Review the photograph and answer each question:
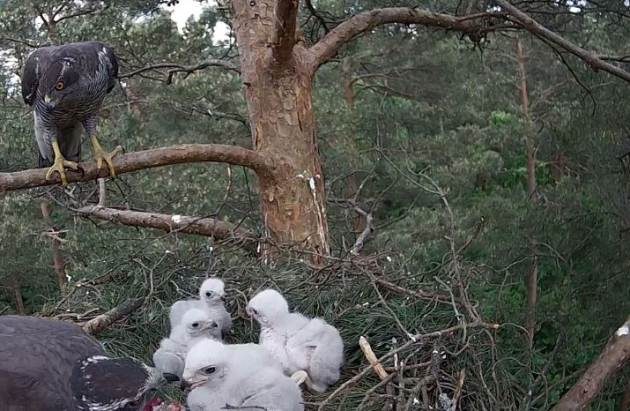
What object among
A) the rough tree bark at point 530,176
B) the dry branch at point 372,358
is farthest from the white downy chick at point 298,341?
the rough tree bark at point 530,176

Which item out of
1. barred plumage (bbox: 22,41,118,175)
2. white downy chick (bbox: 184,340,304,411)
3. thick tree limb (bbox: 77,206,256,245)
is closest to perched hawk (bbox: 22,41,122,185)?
barred plumage (bbox: 22,41,118,175)

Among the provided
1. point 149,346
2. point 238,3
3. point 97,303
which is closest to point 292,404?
point 149,346

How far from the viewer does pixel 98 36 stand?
626 centimetres

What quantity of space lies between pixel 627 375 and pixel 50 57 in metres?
5.78

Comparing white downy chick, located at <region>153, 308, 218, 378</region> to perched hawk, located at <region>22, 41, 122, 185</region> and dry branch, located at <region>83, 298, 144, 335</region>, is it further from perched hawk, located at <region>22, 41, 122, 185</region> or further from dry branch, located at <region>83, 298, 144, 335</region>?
perched hawk, located at <region>22, 41, 122, 185</region>

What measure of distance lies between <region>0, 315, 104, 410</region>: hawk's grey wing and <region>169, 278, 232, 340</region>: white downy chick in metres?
0.49

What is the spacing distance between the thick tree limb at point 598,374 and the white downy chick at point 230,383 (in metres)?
1.25

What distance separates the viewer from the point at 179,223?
3.83m

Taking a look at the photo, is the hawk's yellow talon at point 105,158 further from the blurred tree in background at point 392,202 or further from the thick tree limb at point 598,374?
the thick tree limb at point 598,374

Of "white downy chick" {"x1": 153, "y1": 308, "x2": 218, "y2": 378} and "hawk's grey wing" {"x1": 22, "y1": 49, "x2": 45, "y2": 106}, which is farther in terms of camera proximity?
"hawk's grey wing" {"x1": 22, "y1": 49, "x2": 45, "y2": 106}

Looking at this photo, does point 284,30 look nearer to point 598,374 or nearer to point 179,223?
point 179,223

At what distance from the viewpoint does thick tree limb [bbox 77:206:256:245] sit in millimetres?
3541

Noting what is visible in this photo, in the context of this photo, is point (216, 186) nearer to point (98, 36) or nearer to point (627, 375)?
point (98, 36)

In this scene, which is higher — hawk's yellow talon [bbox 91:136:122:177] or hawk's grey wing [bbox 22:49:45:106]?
hawk's grey wing [bbox 22:49:45:106]
